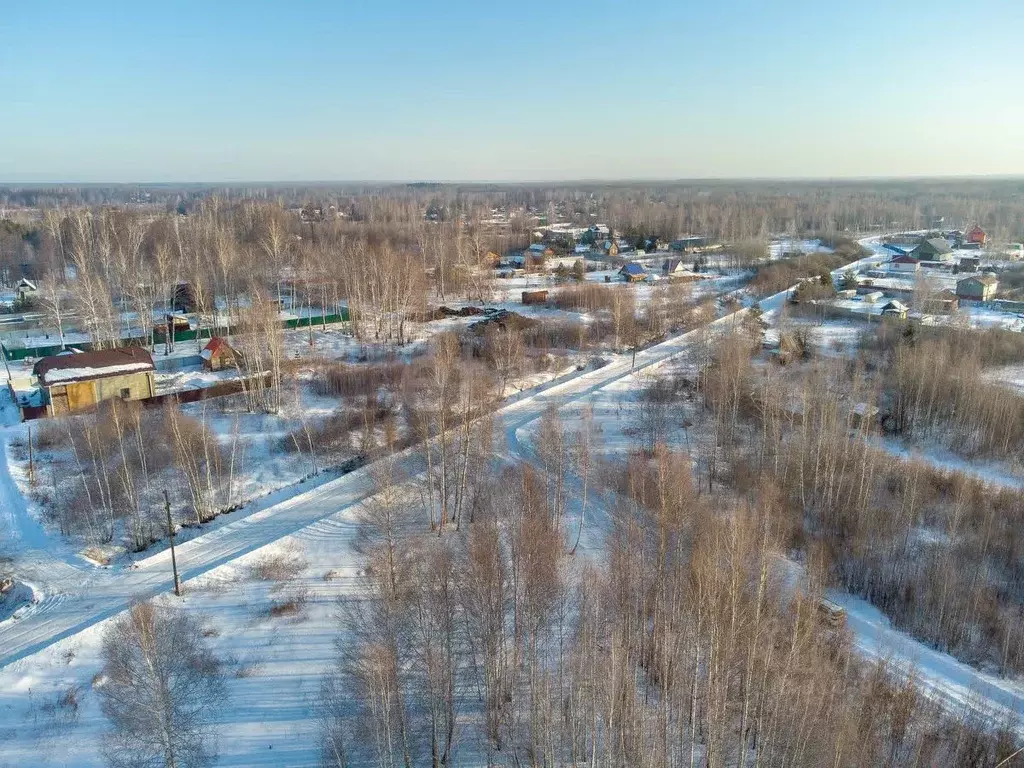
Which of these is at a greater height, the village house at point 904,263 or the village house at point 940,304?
the village house at point 904,263

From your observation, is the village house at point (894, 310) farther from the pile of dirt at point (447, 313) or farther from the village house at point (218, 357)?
the village house at point (218, 357)

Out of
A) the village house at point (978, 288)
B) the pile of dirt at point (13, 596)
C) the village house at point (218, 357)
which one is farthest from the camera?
the village house at point (978, 288)

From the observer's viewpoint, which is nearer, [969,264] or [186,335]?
[186,335]

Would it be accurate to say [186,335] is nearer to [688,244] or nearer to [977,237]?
[688,244]

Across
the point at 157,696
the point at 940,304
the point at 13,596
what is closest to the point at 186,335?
the point at 13,596

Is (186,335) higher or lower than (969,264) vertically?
lower

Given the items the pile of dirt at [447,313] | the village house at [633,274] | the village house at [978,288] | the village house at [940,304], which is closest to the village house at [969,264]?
the village house at [978,288]

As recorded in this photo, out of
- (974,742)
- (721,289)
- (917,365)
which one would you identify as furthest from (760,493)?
(721,289)

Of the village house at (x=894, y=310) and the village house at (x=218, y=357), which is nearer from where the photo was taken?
the village house at (x=218, y=357)
